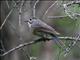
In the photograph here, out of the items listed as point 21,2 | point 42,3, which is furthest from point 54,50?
point 21,2

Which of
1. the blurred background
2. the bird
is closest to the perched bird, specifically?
the bird

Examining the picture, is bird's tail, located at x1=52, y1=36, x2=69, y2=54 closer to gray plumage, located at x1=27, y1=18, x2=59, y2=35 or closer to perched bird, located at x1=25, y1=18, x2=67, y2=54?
perched bird, located at x1=25, y1=18, x2=67, y2=54

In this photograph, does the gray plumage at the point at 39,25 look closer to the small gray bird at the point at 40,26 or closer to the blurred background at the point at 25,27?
the small gray bird at the point at 40,26

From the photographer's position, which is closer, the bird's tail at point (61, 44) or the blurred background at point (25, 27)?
the bird's tail at point (61, 44)

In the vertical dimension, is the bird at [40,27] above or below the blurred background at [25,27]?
above

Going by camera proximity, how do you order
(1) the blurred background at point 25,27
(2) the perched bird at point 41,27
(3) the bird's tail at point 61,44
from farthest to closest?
(1) the blurred background at point 25,27 < (2) the perched bird at point 41,27 < (3) the bird's tail at point 61,44

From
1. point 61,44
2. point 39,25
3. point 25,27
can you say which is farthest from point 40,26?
point 25,27

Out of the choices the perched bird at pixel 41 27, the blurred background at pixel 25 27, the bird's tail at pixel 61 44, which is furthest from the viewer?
the blurred background at pixel 25 27

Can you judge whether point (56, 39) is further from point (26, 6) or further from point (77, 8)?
point (26, 6)

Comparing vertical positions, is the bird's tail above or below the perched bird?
below

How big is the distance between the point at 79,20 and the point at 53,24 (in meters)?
3.20

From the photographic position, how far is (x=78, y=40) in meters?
4.46

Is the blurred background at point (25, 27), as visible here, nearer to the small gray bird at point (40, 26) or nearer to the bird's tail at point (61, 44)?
the small gray bird at point (40, 26)

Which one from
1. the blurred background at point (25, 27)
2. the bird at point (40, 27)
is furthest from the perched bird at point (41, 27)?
the blurred background at point (25, 27)
